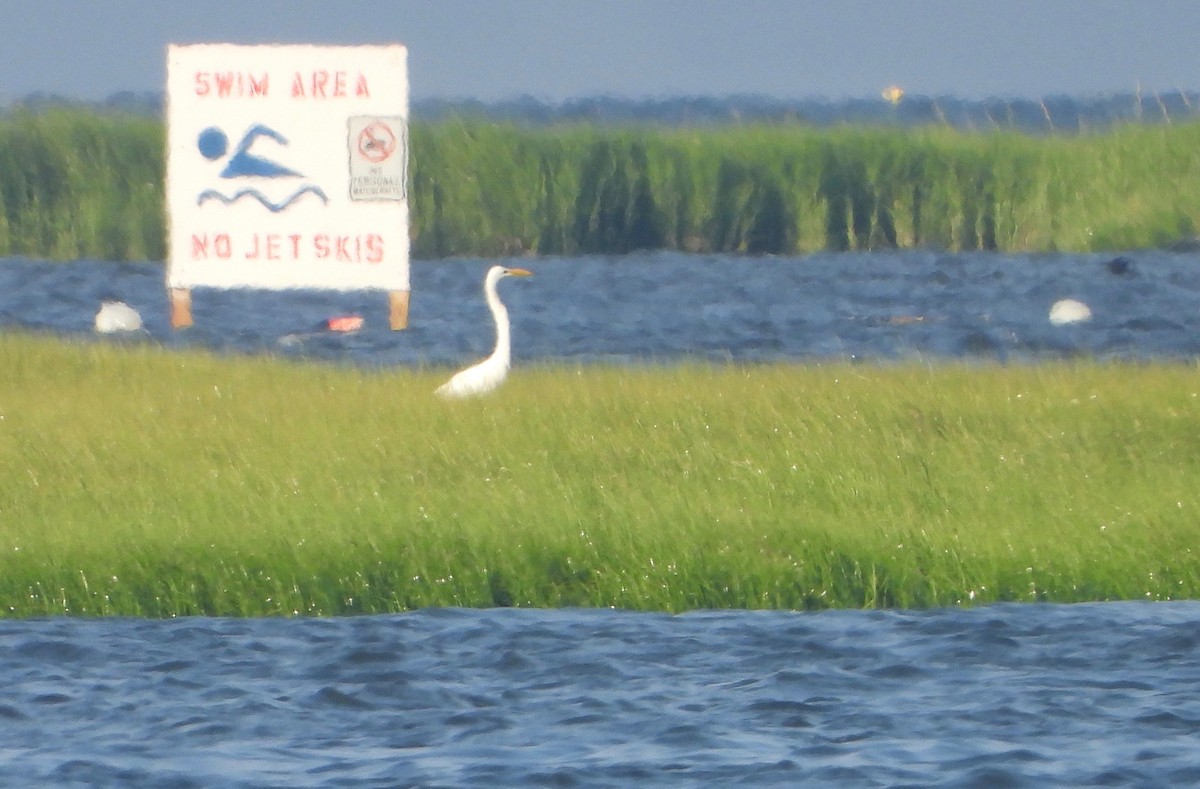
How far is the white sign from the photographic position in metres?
18.1

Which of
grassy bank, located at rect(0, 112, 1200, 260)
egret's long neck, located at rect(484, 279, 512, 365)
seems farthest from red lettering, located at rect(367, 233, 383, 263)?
grassy bank, located at rect(0, 112, 1200, 260)

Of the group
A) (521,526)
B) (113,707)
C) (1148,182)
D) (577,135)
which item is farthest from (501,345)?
(1148,182)

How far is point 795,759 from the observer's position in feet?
25.6

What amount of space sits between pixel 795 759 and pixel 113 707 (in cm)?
266

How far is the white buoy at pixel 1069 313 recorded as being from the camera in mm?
22594

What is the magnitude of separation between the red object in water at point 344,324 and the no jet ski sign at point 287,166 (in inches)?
189

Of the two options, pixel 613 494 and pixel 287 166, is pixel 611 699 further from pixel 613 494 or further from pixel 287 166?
pixel 287 166

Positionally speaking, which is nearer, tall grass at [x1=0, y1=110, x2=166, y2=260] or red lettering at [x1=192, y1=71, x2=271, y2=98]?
red lettering at [x1=192, y1=71, x2=271, y2=98]

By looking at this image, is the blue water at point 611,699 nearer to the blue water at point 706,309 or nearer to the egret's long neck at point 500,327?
the egret's long neck at point 500,327

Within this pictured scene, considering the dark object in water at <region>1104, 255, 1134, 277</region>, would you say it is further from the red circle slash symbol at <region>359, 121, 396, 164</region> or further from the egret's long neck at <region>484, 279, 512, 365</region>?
the egret's long neck at <region>484, 279, 512, 365</region>

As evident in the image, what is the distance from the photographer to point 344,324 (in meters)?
23.3

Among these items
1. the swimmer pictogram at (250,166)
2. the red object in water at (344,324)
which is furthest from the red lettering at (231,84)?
the red object in water at (344,324)

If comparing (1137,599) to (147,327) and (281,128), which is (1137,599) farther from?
(147,327)

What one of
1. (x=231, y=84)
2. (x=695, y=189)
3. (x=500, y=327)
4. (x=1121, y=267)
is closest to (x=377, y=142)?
(x=231, y=84)
